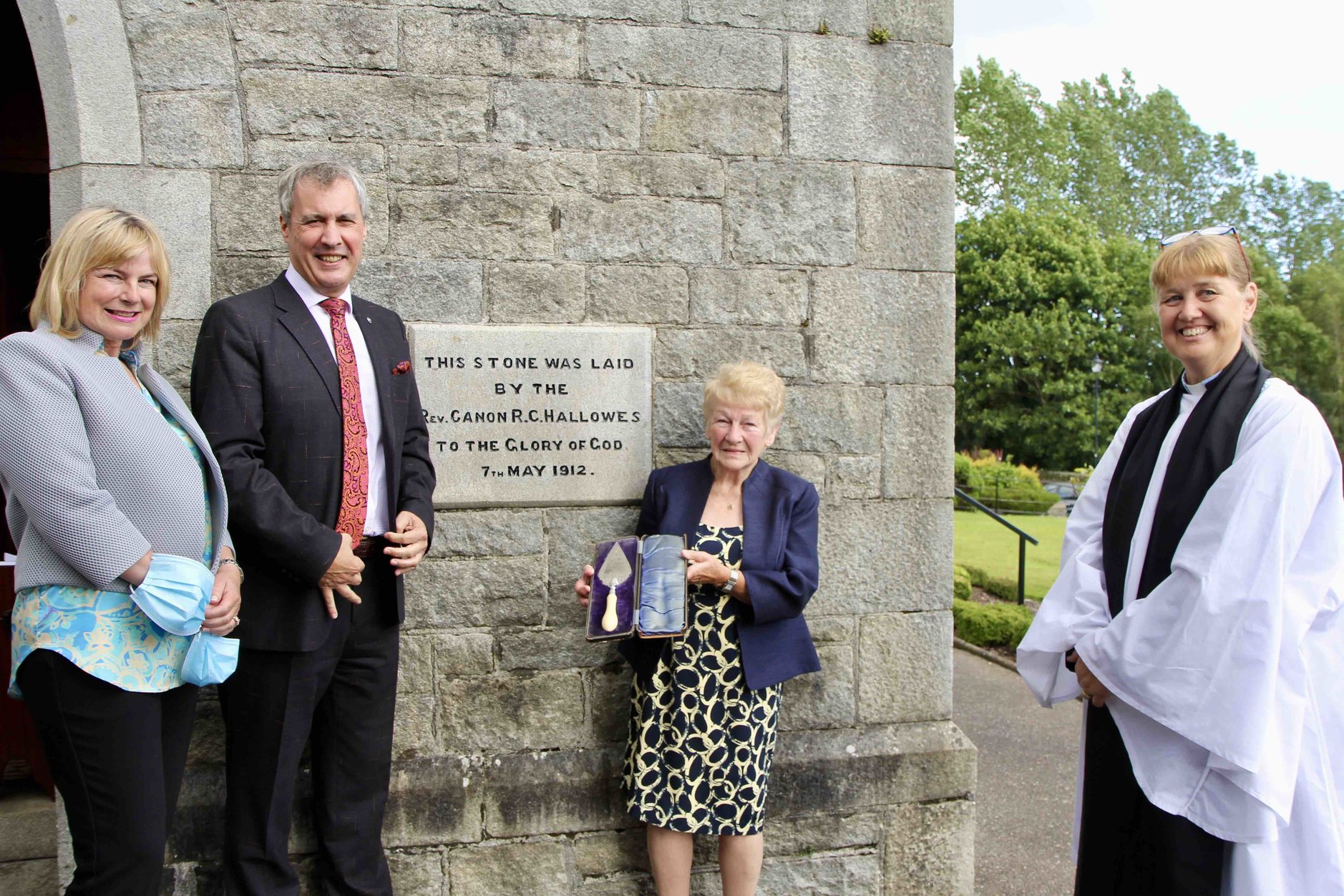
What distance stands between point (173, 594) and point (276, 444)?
51 cm

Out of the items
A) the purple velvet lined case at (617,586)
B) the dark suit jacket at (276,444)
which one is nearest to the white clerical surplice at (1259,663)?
the purple velvet lined case at (617,586)

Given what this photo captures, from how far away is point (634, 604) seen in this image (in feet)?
9.08

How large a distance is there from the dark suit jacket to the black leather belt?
0.38ft

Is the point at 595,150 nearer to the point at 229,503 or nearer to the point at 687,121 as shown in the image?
the point at 687,121

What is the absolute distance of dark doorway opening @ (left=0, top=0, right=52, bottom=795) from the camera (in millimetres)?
3596

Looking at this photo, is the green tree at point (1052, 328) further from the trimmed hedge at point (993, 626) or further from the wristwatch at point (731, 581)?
the wristwatch at point (731, 581)

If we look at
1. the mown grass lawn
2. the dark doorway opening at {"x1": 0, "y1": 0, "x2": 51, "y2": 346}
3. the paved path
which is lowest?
the mown grass lawn

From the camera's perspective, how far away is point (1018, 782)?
5.06 meters

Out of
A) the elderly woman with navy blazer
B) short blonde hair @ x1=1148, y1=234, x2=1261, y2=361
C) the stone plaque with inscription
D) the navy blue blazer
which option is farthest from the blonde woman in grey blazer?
short blonde hair @ x1=1148, y1=234, x2=1261, y2=361

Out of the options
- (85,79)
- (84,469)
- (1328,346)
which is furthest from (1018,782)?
(1328,346)

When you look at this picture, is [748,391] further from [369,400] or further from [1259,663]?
[1259,663]

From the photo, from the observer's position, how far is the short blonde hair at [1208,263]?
8.05 feet

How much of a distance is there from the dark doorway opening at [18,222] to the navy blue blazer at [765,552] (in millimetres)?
2321

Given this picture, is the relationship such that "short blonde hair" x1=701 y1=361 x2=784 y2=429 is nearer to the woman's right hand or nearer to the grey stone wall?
the grey stone wall
